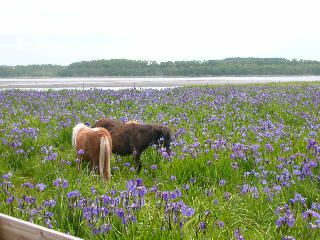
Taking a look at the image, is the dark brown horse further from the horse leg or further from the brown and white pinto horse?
the brown and white pinto horse

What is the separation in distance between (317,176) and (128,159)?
11.8ft

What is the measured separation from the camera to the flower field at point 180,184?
12.3ft

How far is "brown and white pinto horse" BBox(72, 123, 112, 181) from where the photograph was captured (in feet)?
21.0

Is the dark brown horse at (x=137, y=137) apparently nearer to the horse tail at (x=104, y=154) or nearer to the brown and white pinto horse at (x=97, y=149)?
the brown and white pinto horse at (x=97, y=149)

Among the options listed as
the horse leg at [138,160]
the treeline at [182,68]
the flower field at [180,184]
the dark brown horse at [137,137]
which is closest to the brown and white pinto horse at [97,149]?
the flower field at [180,184]

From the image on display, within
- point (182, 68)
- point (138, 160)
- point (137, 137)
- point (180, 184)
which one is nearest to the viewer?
point (180, 184)

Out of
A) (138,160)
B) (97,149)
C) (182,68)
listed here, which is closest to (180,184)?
(138,160)

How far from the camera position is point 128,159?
7.83 metres

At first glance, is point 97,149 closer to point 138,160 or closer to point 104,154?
point 104,154

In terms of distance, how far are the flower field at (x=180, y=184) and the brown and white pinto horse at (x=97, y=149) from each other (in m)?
0.18

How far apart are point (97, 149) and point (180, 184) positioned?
148cm

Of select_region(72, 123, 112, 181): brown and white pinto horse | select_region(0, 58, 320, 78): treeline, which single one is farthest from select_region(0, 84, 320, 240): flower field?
select_region(0, 58, 320, 78): treeline

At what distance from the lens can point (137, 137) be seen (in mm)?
7219

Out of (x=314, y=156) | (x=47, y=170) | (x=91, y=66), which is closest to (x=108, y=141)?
(x=47, y=170)
